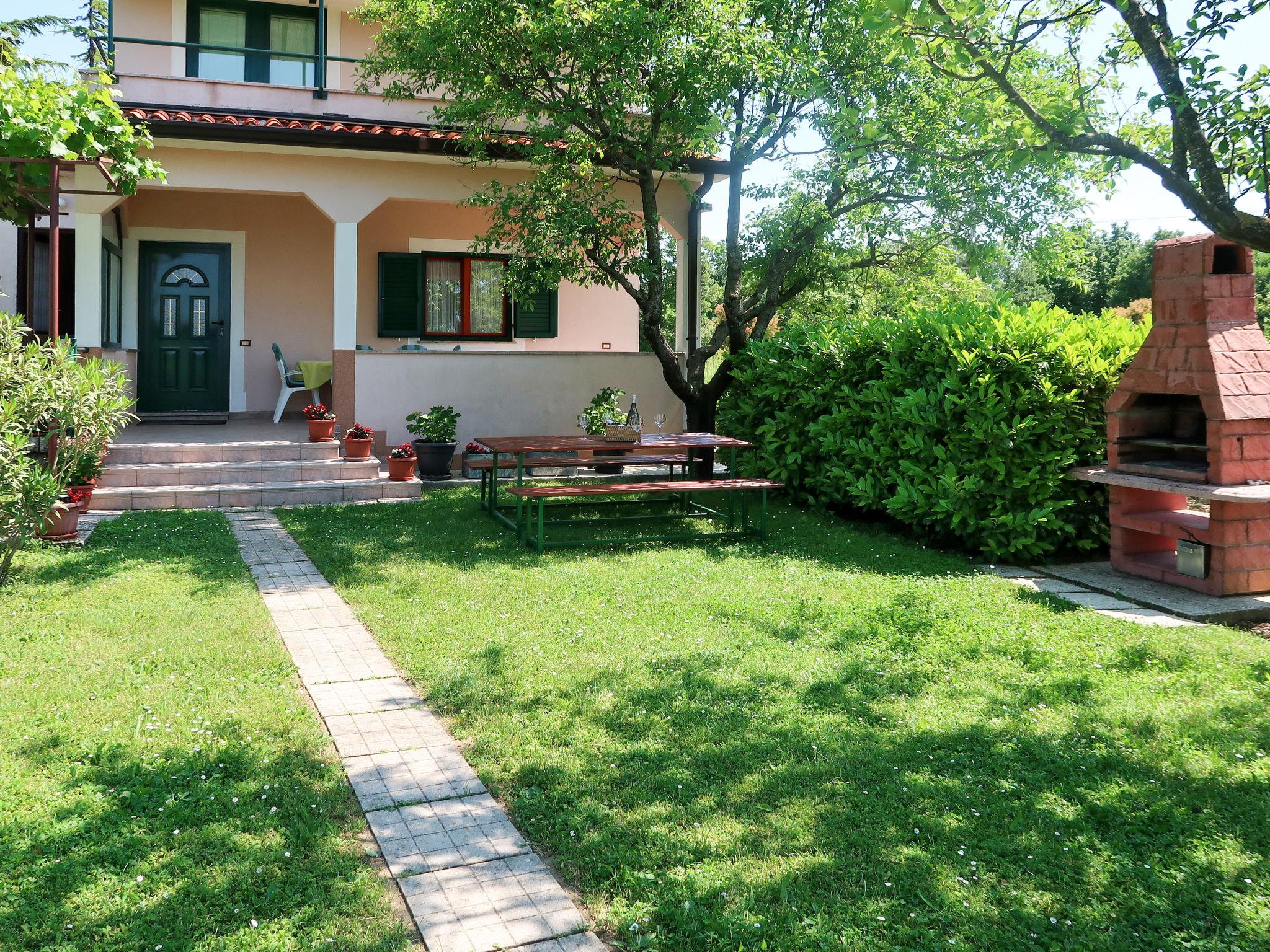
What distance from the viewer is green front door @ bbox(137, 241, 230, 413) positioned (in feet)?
44.0

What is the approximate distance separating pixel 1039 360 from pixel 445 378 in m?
6.91

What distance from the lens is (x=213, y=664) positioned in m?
5.04

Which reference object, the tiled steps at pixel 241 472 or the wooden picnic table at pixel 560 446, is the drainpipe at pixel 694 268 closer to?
the wooden picnic table at pixel 560 446

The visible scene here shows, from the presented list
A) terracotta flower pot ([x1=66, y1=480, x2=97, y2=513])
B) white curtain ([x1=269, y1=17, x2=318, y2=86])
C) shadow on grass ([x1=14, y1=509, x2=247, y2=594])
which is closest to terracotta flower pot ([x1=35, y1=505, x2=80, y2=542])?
shadow on grass ([x1=14, y1=509, x2=247, y2=594])

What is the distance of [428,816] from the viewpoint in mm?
3564

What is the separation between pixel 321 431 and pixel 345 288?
1.72 m

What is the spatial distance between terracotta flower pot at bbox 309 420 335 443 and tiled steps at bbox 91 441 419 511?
22 centimetres

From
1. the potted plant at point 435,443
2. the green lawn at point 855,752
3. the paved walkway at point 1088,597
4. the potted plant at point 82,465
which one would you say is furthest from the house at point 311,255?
the paved walkway at point 1088,597

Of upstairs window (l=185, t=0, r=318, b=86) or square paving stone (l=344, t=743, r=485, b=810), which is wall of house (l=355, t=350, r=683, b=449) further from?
square paving stone (l=344, t=743, r=485, b=810)

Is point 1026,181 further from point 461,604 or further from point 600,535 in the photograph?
point 461,604

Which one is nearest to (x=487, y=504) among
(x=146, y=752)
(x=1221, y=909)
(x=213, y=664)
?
(x=213, y=664)

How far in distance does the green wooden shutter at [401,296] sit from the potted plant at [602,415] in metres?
2.94

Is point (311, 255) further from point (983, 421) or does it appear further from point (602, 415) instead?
point (983, 421)

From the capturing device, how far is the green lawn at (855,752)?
9.87 ft
